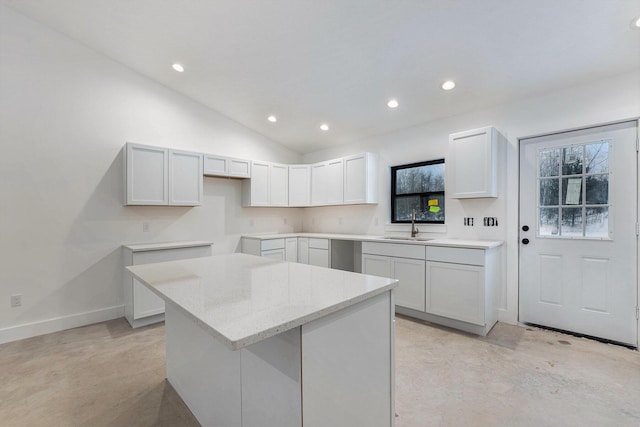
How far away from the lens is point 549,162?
120 inches

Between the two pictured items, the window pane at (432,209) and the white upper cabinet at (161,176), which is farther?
the window pane at (432,209)

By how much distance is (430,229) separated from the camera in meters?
3.81

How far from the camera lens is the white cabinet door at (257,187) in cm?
451

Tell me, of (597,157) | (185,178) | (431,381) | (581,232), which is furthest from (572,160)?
(185,178)

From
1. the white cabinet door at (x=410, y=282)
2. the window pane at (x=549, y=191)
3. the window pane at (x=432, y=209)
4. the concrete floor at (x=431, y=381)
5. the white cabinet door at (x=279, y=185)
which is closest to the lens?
the concrete floor at (x=431, y=381)

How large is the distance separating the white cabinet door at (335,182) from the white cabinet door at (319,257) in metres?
0.82

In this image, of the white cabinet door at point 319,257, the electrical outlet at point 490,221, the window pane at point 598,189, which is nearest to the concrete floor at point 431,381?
the electrical outlet at point 490,221

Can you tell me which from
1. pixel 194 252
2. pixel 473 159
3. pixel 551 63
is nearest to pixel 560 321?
pixel 473 159

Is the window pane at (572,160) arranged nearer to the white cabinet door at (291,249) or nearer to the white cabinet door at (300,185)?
the white cabinet door at (300,185)

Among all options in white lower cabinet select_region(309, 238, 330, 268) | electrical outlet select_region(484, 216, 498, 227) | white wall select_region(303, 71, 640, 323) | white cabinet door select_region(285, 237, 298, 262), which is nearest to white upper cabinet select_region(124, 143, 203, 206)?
white cabinet door select_region(285, 237, 298, 262)

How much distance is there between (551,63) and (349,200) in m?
2.75

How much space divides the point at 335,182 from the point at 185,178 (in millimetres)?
2244

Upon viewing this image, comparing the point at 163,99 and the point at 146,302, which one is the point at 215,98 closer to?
the point at 163,99

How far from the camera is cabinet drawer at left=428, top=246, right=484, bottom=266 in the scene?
2.87 meters
